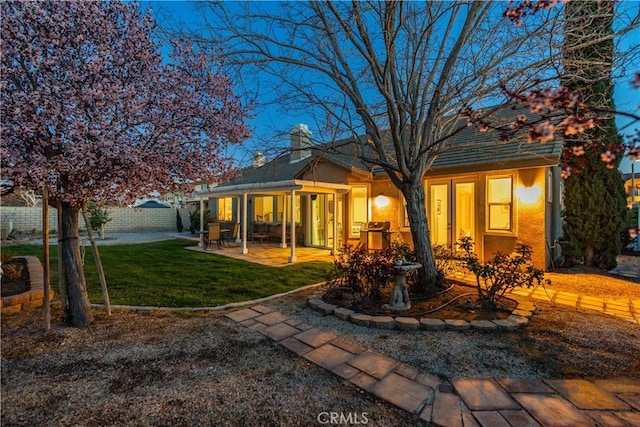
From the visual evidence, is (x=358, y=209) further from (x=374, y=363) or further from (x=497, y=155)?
(x=374, y=363)

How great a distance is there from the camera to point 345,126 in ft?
20.5

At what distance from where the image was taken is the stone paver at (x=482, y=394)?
8.22 ft

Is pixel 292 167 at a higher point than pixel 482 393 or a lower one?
higher

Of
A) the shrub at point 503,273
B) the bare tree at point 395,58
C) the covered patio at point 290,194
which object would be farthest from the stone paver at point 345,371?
the covered patio at point 290,194

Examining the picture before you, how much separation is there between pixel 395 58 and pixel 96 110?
495 cm

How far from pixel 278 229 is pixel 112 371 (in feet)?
39.2

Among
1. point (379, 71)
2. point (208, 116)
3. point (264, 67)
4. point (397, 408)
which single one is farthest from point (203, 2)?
point (397, 408)

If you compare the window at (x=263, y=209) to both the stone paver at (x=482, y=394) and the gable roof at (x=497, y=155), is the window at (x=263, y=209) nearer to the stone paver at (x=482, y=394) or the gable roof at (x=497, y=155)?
the gable roof at (x=497, y=155)

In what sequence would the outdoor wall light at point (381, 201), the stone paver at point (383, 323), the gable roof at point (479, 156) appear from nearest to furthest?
the stone paver at point (383, 323) < the gable roof at point (479, 156) < the outdoor wall light at point (381, 201)

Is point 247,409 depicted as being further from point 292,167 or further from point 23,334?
point 292,167

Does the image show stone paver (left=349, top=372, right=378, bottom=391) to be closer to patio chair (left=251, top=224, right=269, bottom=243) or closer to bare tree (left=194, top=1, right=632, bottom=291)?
bare tree (left=194, top=1, right=632, bottom=291)

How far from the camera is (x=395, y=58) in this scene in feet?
19.2

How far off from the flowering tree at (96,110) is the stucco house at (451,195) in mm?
1933

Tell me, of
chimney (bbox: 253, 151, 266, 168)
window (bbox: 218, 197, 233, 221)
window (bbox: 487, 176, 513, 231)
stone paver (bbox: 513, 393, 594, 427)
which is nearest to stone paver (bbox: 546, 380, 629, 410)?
stone paver (bbox: 513, 393, 594, 427)
